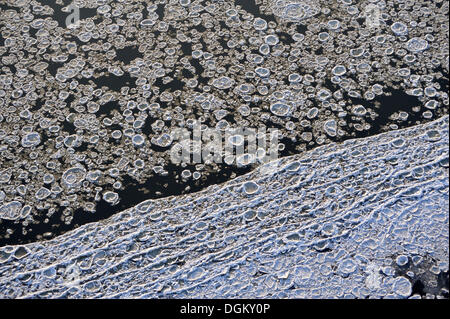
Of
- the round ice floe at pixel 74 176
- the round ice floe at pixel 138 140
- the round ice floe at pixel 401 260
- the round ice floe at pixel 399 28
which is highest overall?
the round ice floe at pixel 399 28

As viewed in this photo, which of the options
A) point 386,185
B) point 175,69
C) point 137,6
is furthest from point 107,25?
point 386,185

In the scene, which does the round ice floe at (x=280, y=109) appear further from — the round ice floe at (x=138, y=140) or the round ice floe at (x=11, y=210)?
the round ice floe at (x=11, y=210)

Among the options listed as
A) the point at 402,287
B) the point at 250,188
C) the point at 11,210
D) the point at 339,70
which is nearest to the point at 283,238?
the point at 250,188

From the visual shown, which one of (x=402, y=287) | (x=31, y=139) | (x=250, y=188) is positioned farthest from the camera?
(x=31, y=139)

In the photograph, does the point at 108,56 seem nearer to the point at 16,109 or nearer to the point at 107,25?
the point at 107,25

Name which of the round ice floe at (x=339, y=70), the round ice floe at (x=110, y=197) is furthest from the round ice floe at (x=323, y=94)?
the round ice floe at (x=110, y=197)

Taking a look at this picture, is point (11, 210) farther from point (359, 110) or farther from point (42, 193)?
point (359, 110)

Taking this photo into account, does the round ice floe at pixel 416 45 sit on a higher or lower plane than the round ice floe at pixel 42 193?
higher
